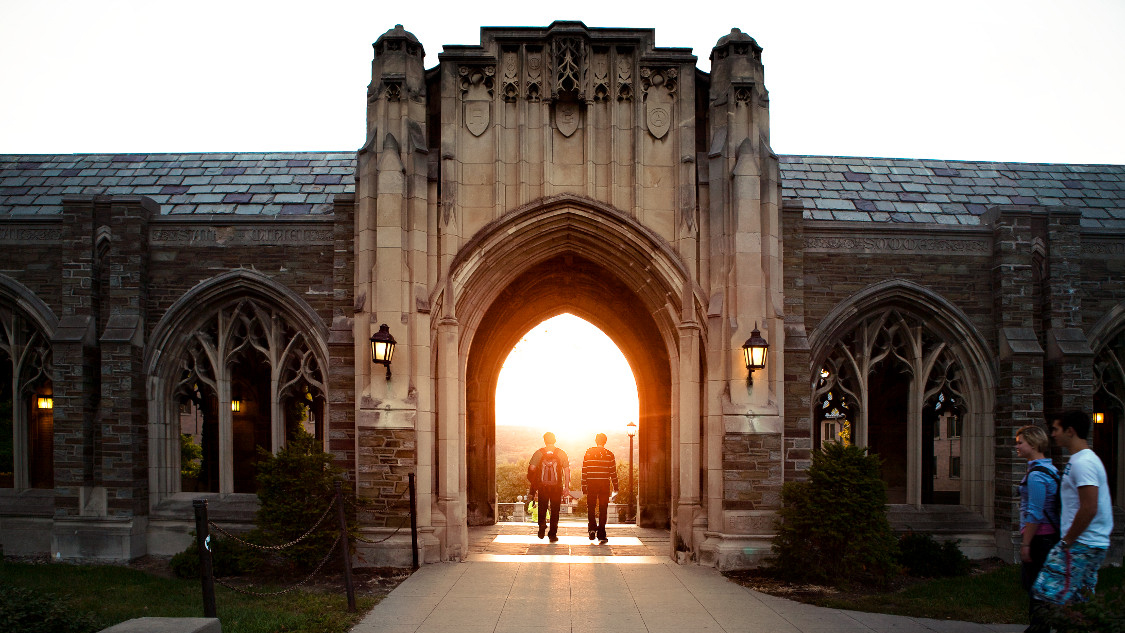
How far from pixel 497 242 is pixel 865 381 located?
234 inches

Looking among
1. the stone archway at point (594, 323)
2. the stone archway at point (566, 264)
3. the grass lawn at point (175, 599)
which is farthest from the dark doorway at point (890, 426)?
the grass lawn at point (175, 599)

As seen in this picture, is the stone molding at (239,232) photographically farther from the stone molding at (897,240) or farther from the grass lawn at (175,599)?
the stone molding at (897,240)

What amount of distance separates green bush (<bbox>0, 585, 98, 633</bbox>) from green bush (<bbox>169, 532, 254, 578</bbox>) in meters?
3.46

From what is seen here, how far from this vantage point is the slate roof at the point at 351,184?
1523 cm

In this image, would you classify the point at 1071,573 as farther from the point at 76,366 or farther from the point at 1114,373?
the point at 76,366

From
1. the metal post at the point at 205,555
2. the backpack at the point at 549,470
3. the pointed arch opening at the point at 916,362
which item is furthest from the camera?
Answer: the backpack at the point at 549,470

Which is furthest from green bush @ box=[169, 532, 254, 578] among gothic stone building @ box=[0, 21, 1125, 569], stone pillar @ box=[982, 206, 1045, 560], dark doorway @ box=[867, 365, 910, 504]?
dark doorway @ box=[867, 365, 910, 504]

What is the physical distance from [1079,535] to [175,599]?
8.52m

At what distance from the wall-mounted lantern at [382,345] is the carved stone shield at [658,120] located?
4.59 m

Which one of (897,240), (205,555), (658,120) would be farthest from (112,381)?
(897,240)

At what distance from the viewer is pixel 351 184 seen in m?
15.7

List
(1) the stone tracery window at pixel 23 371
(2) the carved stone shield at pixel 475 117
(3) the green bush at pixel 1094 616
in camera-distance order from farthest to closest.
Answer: (1) the stone tracery window at pixel 23 371
(2) the carved stone shield at pixel 475 117
(3) the green bush at pixel 1094 616

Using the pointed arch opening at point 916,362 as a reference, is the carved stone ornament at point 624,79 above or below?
above

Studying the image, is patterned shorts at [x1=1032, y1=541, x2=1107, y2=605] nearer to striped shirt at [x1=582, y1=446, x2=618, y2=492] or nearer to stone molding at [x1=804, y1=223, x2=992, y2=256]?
stone molding at [x1=804, y1=223, x2=992, y2=256]
